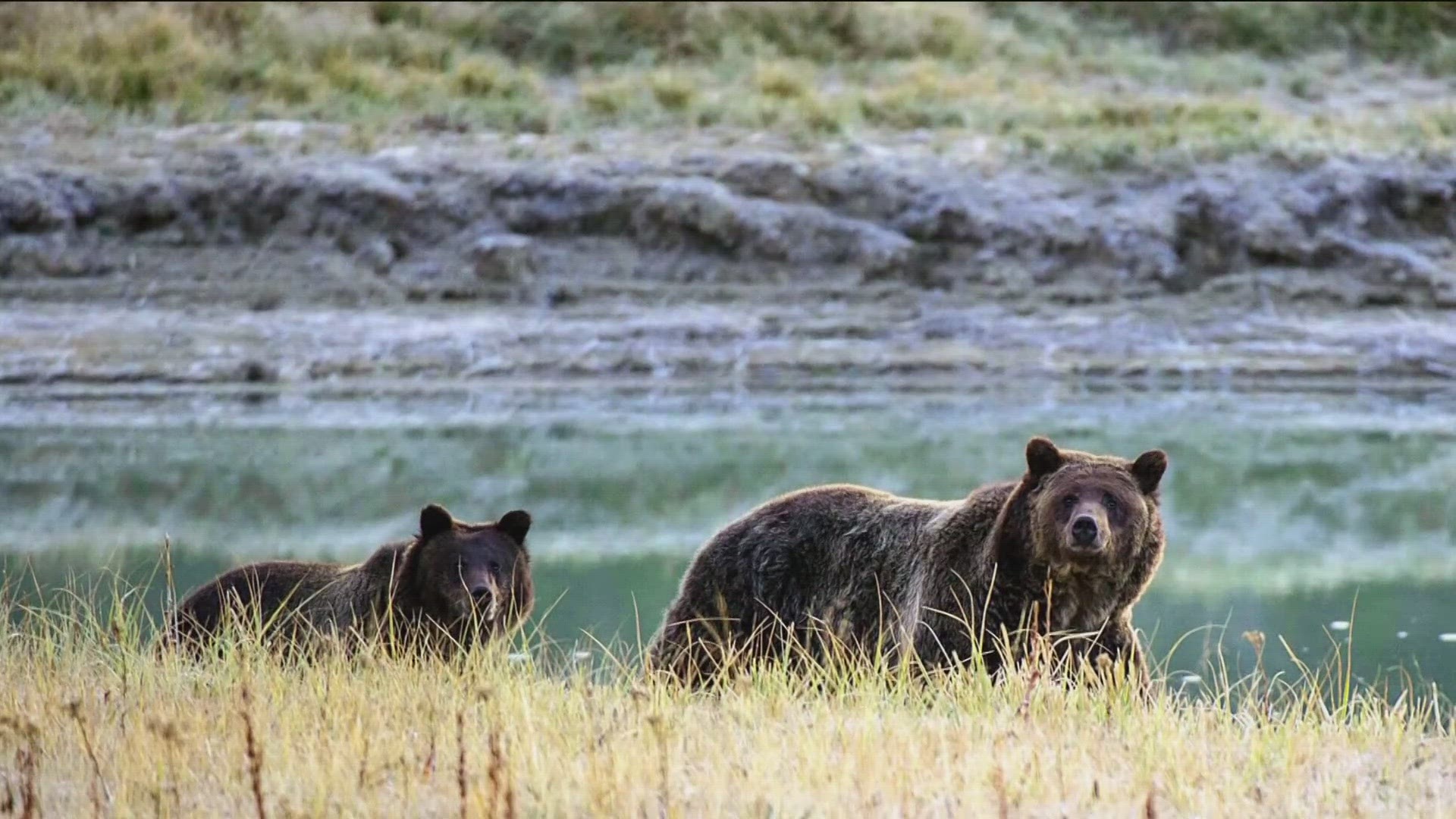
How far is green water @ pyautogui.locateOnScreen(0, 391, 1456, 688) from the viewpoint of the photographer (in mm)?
10773

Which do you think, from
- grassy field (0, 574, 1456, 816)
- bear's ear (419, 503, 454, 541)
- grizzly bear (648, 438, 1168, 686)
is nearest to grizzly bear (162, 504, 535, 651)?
bear's ear (419, 503, 454, 541)

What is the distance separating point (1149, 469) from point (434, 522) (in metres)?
2.56

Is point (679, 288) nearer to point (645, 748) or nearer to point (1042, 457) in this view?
point (1042, 457)

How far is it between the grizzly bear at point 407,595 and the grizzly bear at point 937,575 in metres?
0.63

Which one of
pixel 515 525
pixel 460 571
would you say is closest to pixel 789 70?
pixel 515 525

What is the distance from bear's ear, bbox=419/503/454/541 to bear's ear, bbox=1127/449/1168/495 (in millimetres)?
2435

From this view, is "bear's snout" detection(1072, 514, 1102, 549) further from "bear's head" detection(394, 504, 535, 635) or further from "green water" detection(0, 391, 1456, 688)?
"green water" detection(0, 391, 1456, 688)

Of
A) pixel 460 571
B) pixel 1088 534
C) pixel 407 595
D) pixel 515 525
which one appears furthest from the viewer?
pixel 515 525

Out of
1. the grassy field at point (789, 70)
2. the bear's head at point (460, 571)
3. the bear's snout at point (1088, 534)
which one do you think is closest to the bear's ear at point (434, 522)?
the bear's head at point (460, 571)

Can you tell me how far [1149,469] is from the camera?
6.47m

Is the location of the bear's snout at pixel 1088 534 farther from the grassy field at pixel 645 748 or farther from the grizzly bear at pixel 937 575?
the grassy field at pixel 645 748

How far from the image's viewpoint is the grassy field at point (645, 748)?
180 inches

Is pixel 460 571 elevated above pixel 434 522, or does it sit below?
below

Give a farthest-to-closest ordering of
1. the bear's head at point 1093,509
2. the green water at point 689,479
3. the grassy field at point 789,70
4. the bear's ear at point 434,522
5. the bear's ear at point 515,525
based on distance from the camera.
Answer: the grassy field at point 789,70
the green water at point 689,479
the bear's ear at point 515,525
the bear's ear at point 434,522
the bear's head at point 1093,509
